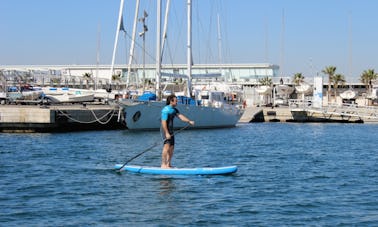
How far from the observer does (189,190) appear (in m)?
18.3

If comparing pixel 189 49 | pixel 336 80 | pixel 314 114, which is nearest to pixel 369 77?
pixel 336 80

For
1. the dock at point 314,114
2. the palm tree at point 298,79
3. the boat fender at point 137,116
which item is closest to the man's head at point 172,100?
the boat fender at point 137,116

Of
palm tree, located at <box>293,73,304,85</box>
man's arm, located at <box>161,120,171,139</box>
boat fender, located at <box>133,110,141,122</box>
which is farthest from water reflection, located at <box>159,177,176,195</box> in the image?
palm tree, located at <box>293,73,304,85</box>

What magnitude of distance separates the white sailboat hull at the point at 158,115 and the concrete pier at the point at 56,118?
151 cm

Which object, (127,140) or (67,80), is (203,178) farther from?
(67,80)

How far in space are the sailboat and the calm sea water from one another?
587 inches

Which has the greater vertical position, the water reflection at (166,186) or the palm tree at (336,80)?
the palm tree at (336,80)

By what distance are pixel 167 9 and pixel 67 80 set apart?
31.6 m

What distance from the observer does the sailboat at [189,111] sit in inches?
1821

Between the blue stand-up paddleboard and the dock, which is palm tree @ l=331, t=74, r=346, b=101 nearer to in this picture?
the dock

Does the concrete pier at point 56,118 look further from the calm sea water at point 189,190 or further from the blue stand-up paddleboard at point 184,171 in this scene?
the blue stand-up paddleboard at point 184,171

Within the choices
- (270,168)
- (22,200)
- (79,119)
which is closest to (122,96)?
(79,119)

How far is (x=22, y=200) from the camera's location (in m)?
16.7

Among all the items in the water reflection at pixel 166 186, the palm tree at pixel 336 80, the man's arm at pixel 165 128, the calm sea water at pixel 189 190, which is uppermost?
the palm tree at pixel 336 80
